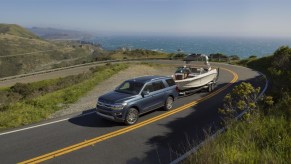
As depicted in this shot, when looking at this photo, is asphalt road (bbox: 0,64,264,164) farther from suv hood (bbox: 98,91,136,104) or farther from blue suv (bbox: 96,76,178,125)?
suv hood (bbox: 98,91,136,104)

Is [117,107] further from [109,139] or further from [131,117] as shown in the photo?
[109,139]

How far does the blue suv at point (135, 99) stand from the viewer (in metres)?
11.6

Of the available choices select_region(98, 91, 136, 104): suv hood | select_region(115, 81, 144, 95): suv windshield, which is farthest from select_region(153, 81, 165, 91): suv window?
select_region(98, 91, 136, 104): suv hood

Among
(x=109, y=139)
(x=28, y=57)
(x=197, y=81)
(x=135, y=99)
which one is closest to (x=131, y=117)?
(x=135, y=99)

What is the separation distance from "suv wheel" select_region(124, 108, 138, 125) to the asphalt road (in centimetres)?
32

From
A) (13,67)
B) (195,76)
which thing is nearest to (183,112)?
(195,76)

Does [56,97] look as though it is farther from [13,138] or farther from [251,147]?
[251,147]

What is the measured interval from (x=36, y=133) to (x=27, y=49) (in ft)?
544

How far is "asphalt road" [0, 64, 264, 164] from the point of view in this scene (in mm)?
8445

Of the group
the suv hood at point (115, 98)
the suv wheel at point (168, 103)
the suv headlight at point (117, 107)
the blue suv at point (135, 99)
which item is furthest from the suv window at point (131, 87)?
the suv wheel at point (168, 103)

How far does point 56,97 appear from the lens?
54.9 ft

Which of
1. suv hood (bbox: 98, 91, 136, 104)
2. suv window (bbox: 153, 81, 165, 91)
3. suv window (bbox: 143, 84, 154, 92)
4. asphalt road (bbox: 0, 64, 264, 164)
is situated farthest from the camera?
suv window (bbox: 153, 81, 165, 91)

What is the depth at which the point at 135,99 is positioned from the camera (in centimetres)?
1221

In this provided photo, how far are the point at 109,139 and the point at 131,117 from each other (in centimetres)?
213
